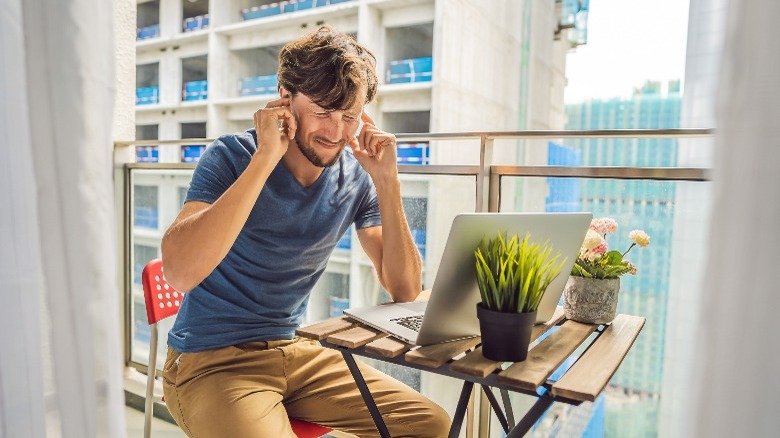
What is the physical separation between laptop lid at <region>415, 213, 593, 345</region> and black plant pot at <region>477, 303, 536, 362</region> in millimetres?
61

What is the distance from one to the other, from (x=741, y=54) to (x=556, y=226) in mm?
442


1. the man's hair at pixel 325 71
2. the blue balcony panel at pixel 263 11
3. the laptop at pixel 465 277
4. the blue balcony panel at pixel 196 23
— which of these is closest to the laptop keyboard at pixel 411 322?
the laptop at pixel 465 277

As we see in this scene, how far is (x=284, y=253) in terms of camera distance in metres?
1.23

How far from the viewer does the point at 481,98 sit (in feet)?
31.7

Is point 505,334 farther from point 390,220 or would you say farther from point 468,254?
point 390,220

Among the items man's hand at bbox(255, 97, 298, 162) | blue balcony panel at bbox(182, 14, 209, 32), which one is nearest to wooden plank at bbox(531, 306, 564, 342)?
man's hand at bbox(255, 97, 298, 162)

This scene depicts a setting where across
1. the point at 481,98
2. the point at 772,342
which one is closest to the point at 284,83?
the point at 772,342

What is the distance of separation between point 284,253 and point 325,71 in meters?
0.39

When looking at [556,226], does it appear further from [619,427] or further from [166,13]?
[166,13]

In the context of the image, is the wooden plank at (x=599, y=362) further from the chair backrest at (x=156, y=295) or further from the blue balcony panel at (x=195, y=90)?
the blue balcony panel at (x=195, y=90)

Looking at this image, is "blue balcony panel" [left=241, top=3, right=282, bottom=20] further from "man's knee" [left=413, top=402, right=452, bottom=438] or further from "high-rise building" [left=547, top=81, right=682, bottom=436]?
"man's knee" [left=413, top=402, right=452, bottom=438]

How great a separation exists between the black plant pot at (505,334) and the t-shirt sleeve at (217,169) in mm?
582

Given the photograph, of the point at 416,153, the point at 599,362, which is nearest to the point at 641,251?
the point at 599,362

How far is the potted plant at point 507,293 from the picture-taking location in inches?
33.5
